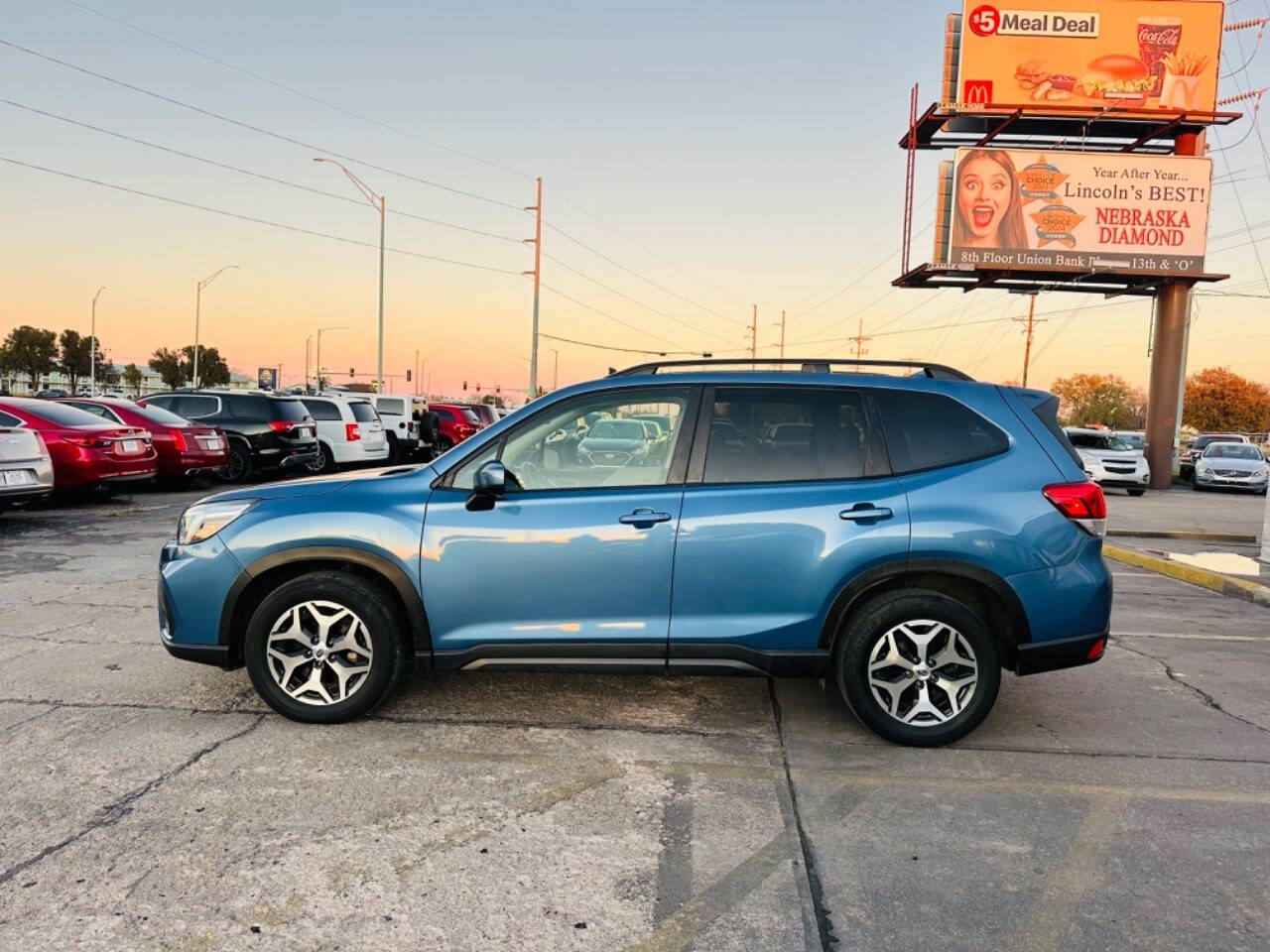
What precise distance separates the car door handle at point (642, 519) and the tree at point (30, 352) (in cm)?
10465

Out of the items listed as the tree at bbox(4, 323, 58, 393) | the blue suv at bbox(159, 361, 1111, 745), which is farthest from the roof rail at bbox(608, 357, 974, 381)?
the tree at bbox(4, 323, 58, 393)

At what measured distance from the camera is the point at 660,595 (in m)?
4.14

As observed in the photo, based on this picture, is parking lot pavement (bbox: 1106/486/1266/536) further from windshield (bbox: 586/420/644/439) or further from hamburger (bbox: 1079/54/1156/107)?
windshield (bbox: 586/420/644/439)

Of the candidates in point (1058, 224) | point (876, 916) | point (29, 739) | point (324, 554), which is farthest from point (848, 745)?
point (1058, 224)

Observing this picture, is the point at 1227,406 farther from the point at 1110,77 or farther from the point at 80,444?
the point at 80,444

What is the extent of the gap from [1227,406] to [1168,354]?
287 feet

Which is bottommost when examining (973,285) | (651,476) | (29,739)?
(29,739)

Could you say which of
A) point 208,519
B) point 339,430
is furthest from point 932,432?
point 339,430

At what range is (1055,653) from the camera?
13.7ft

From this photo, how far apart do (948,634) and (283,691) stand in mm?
3145

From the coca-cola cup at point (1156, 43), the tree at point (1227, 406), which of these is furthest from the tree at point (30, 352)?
the tree at point (1227, 406)

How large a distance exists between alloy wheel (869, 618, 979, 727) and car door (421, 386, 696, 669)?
1045mm

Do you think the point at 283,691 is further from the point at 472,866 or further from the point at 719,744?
the point at 719,744

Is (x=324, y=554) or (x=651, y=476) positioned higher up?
(x=651, y=476)
